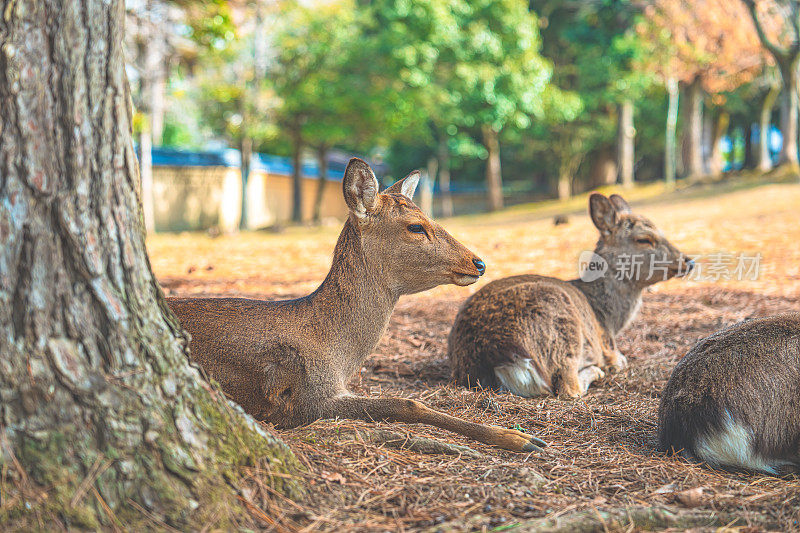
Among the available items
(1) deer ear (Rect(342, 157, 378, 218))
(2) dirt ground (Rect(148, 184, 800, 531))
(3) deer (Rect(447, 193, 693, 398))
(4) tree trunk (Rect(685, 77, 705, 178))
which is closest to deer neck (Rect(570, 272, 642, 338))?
(3) deer (Rect(447, 193, 693, 398))

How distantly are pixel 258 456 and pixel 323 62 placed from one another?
75.3 ft

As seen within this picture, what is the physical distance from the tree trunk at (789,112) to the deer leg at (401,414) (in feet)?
66.4

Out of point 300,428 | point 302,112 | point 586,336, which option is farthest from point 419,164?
point 300,428

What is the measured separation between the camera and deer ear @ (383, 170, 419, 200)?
14.7 feet

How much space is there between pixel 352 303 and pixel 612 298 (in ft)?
10.6

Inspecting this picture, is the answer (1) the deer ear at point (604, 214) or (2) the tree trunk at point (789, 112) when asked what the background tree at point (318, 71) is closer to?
(2) the tree trunk at point (789, 112)

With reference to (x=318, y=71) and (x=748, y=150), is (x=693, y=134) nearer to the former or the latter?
(x=318, y=71)

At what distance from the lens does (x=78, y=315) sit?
2.47 metres

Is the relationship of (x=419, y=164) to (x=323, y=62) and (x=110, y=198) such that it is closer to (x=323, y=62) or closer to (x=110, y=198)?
(x=323, y=62)

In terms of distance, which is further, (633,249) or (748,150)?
(748,150)

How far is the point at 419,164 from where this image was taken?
33.8 m

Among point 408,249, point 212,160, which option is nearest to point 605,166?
point 212,160

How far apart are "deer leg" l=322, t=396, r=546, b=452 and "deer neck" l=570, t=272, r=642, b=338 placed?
303cm

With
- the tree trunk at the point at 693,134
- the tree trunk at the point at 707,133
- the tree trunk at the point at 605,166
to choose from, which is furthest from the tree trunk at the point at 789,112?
the tree trunk at the point at 605,166
